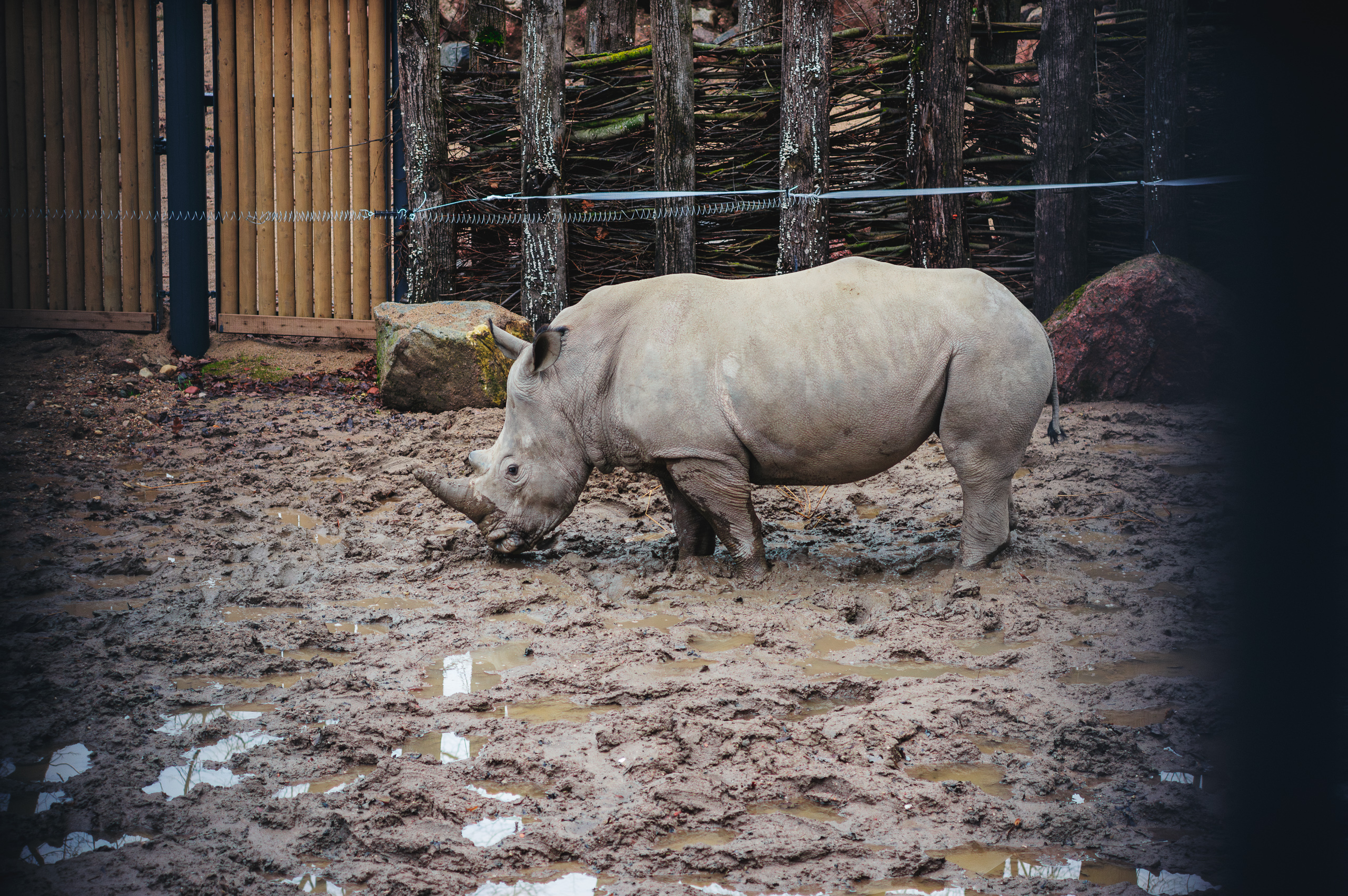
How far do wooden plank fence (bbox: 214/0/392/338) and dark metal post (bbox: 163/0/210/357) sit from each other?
0.90 feet

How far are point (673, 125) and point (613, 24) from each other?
4670mm

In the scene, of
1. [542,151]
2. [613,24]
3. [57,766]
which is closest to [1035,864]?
[57,766]

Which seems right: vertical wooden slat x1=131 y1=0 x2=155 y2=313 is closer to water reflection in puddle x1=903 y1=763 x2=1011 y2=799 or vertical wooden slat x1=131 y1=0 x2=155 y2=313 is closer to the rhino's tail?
the rhino's tail

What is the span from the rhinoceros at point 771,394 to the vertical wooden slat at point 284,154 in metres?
5.96

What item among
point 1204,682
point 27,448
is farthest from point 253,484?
point 1204,682

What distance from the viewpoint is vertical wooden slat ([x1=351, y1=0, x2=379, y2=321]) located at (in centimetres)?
981

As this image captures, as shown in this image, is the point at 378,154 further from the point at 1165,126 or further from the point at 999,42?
the point at 1165,126

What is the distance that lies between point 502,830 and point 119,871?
0.93 m

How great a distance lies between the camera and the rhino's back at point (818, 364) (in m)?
4.67

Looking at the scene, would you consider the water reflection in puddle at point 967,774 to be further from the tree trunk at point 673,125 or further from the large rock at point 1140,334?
the tree trunk at point 673,125

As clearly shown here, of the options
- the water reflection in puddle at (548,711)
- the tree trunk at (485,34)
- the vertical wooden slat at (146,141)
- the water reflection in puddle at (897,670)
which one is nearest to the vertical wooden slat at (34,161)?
the vertical wooden slat at (146,141)

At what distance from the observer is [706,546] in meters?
5.32

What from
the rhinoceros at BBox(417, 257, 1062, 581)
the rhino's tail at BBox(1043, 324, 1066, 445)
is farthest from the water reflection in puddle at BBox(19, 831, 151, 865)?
the rhino's tail at BBox(1043, 324, 1066, 445)

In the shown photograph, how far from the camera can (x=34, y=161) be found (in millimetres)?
9625
